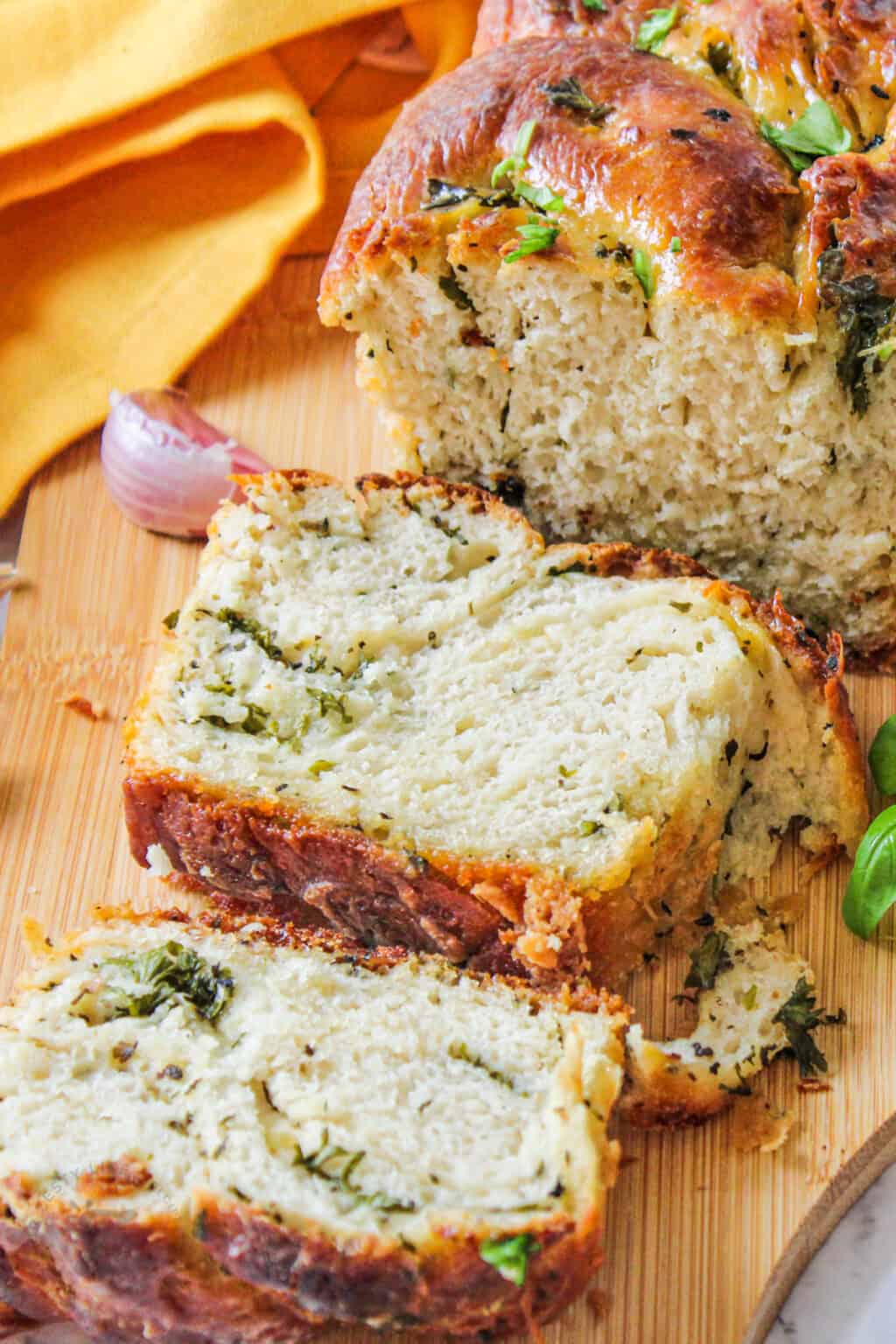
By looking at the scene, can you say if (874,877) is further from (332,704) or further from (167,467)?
(167,467)

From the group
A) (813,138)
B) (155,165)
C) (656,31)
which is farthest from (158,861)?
(155,165)

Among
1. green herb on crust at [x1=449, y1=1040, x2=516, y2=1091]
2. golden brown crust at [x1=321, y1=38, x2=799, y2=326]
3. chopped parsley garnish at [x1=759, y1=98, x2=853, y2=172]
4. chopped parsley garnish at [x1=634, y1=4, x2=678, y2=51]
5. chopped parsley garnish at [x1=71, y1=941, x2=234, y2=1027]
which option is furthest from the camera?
chopped parsley garnish at [x1=634, y1=4, x2=678, y2=51]

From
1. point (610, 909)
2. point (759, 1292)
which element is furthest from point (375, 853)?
point (759, 1292)

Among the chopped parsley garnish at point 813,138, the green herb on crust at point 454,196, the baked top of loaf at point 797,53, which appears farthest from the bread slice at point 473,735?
the baked top of loaf at point 797,53

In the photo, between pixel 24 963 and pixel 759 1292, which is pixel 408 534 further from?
pixel 759 1292

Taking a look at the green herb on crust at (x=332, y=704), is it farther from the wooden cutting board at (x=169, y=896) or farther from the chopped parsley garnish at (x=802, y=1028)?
the chopped parsley garnish at (x=802, y=1028)

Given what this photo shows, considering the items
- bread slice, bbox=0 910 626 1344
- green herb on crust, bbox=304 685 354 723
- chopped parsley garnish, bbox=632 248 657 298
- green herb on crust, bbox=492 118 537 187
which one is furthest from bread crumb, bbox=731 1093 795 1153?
green herb on crust, bbox=492 118 537 187

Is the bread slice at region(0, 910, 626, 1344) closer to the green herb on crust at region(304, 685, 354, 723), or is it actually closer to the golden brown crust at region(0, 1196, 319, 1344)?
the golden brown crust at region(0, 1196, 319, 1344)

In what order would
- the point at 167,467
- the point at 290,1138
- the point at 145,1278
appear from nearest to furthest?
the point at 145,1278
the point at 290,1138
the point at 167,467
